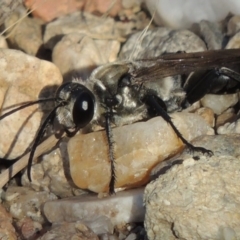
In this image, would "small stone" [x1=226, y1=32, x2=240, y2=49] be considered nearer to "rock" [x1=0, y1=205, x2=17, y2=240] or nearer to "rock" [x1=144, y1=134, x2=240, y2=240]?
"rock" [x1=144, y1=134, x2=240, y2=240]

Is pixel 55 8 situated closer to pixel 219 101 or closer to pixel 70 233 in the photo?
pixel 219 101

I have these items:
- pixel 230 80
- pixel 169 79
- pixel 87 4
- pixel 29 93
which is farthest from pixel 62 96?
pixel 87 4

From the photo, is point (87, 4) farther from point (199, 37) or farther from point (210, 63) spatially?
point (210, 63)

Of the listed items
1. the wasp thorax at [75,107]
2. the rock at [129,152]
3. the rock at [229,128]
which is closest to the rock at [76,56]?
the wasp thorax at [75,107]

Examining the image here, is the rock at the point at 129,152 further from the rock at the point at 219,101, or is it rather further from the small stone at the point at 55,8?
the small stone at the point at 55,8

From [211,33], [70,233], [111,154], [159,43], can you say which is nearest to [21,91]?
[111,154]
